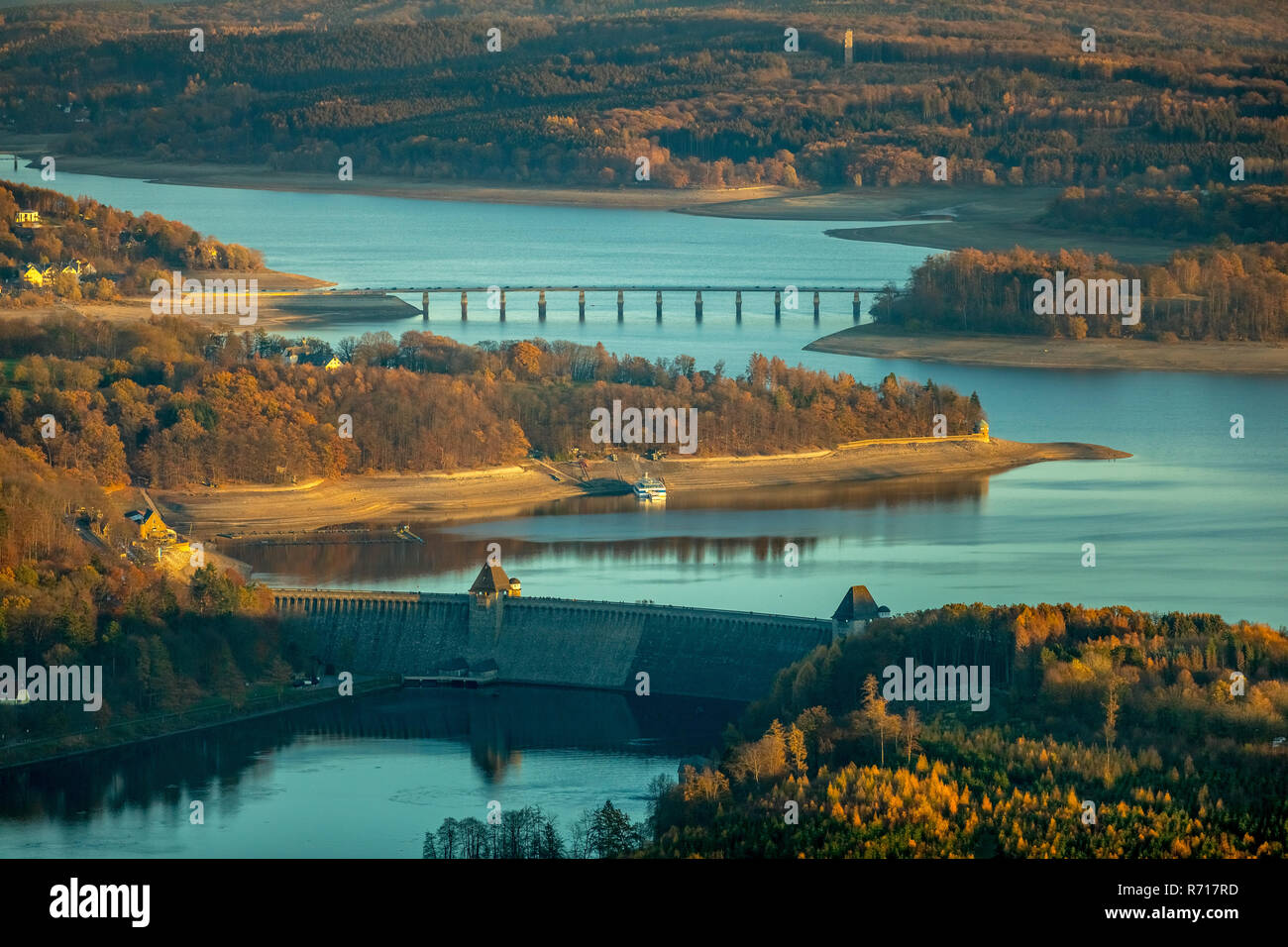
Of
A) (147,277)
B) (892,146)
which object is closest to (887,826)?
(147,277)

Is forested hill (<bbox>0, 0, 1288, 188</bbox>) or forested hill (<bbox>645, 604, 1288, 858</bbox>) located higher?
forested hill (<bbox>0, 0, 1288, 188</bbox>)

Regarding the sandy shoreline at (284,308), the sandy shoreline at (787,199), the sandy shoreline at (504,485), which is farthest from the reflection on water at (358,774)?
the sandy shoreline at (787,199)

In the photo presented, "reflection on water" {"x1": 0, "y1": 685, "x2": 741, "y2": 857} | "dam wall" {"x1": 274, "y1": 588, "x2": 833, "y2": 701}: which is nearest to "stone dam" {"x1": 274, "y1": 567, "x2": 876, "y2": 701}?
"dam wall" {"x1": 274, "y1": 588, "x2": 833, "y2": 701}

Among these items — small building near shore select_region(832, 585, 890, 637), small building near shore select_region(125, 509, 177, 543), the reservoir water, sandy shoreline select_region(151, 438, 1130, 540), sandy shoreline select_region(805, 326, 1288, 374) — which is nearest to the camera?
the reservoir water

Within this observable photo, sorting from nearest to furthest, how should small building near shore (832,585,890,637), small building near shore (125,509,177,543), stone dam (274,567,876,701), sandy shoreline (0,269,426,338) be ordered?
small building near shore (832,585,890,637) < stone dam (274,567,876,701) < small building near shore (125,509,177,543) < sandy shoreline (0,269,426,338)

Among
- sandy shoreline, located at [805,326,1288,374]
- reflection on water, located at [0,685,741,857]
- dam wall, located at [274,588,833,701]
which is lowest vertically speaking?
reflection on water, located at [0,685,741,857]

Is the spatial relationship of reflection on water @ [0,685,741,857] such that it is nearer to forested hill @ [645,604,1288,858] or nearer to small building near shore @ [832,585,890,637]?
small building near shore @ [832,585,890,637]

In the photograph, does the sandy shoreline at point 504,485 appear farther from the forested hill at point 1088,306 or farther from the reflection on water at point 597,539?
the forested hill at point 1088,306

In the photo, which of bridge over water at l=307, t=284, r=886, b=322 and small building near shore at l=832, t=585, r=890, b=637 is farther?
bridge over water at l=307, t=284, r=886, b=322
